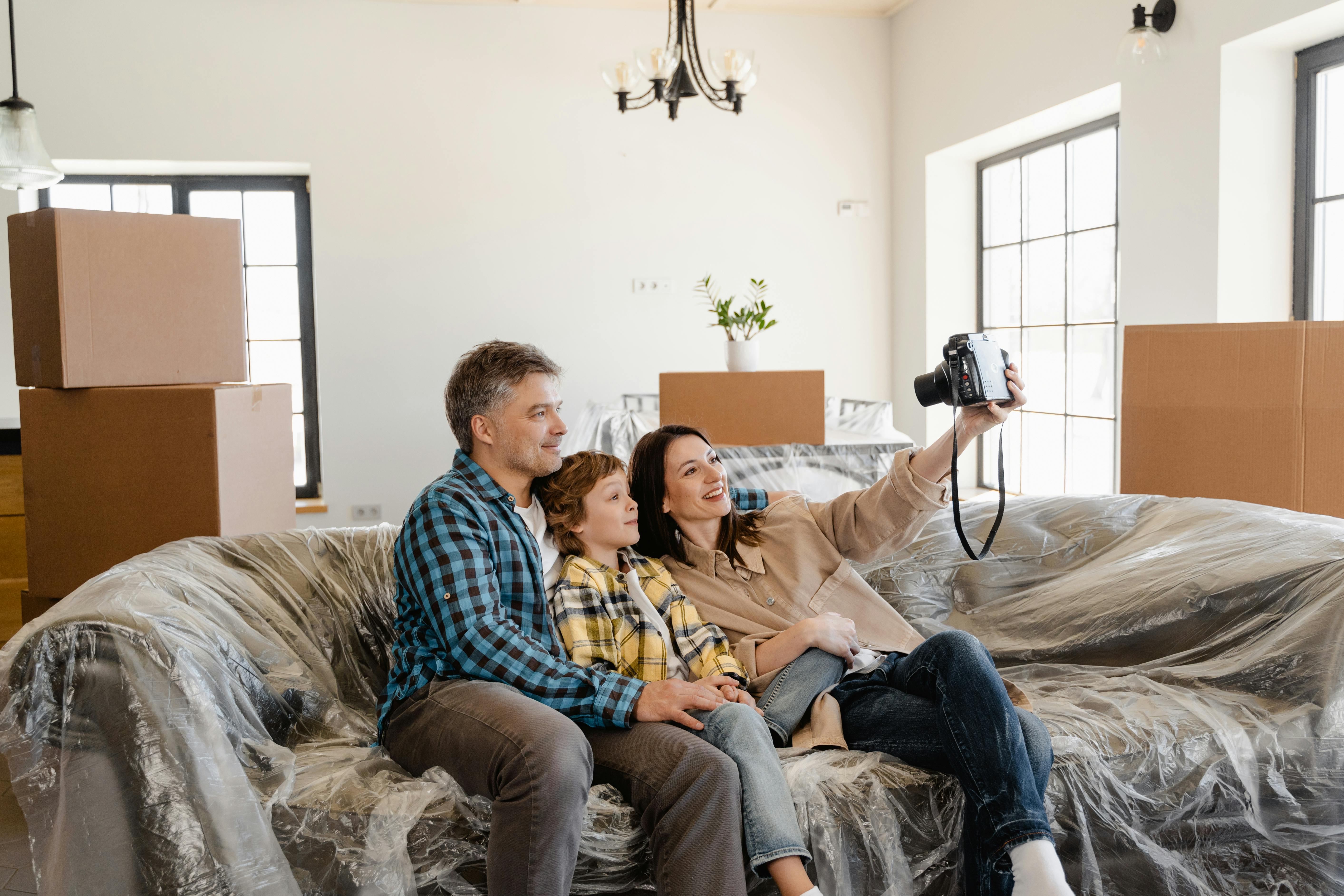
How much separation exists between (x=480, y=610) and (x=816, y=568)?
2.08 ft

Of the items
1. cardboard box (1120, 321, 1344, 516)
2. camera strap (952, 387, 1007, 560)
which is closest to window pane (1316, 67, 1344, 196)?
cardboard box (1120, 321, 1344, 516)

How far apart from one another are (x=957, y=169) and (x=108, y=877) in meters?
4.13

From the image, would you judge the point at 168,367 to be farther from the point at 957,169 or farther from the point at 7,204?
the point at 957,169

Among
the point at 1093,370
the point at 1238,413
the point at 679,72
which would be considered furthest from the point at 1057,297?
the point at 1238,413

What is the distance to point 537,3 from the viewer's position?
4.28m

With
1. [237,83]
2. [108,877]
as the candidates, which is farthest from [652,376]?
[108,877]

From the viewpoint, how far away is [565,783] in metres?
1.20

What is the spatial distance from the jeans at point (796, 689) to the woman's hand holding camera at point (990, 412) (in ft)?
1.34

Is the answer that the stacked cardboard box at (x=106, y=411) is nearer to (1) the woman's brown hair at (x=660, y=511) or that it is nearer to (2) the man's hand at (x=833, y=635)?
(1) the woman's brown hair at (x=660, y=511)

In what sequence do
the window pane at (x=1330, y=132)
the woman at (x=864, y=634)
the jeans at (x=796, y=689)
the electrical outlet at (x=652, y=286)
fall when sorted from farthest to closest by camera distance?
the electrical outlet at (x=652, y=286) → the window pane at (x=1330, y=132) → the jeans at (x=796, y=689) → the woman at (x=864, y=634)

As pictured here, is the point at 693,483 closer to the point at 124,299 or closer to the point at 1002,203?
the point at 124,299

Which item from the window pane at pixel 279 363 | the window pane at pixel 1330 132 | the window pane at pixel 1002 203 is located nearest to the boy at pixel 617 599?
the window pane at pixel 1330 132

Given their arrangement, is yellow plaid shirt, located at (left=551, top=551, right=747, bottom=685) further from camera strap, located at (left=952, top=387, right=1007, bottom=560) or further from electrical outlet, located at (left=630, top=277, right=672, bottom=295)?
electrical outlet, located at (left=630, top=277, right=672, bottom=295)

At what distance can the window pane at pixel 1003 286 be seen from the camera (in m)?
4.12
